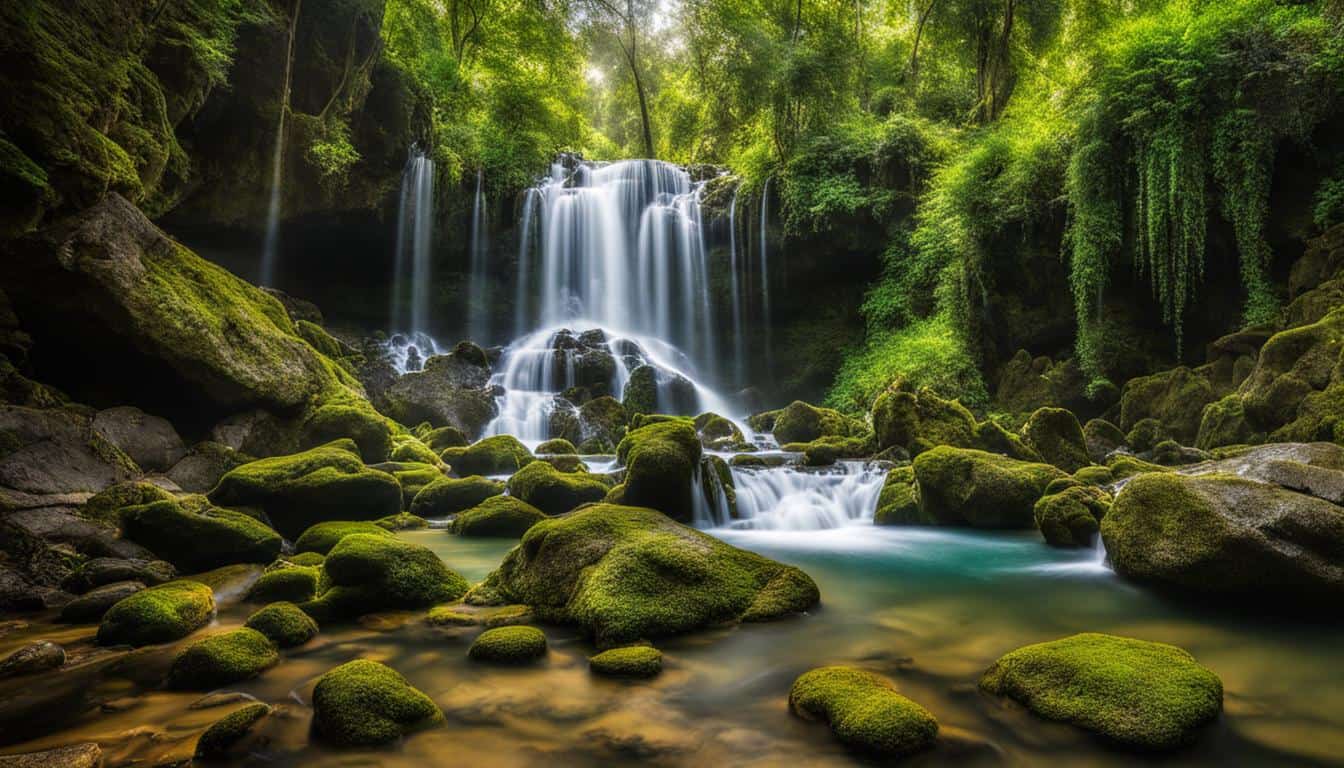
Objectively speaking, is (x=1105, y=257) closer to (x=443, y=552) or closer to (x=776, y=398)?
(x=776, y=398)

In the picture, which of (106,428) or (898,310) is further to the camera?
(898,310)

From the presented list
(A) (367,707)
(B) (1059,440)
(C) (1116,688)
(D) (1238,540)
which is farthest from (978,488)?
(A) (367,707)

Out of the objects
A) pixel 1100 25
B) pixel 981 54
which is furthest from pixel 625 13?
pixel 1100 25

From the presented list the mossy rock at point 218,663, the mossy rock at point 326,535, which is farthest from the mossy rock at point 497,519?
the mossy rock at point 218,663

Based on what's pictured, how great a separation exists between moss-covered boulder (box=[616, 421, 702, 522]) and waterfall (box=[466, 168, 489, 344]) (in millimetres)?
15486

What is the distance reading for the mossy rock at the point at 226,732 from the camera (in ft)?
9.04

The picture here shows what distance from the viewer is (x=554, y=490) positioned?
8.65 metres

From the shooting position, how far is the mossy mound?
864cm

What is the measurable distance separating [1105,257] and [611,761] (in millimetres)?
15195

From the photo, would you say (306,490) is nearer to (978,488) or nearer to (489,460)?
(489,460)

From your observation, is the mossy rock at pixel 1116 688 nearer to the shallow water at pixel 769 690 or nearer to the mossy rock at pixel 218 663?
the shallow water at pixel 769 690

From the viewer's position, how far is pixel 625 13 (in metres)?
26.6

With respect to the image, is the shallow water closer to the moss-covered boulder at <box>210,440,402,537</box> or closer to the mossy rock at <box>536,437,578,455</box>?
the moss-covered boulder at <box>210,440,402,537</box>

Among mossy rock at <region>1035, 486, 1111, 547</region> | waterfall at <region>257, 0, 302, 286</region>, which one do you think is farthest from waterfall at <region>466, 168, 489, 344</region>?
mossy rock at <region>1035, 486, 1111, 547</region>
